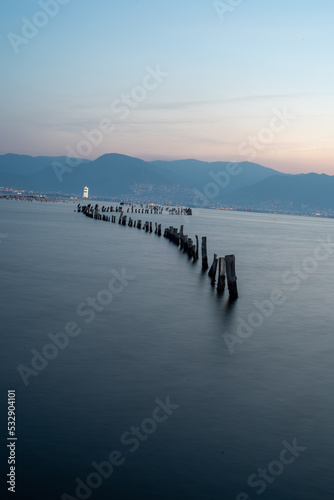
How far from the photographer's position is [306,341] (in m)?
16.2

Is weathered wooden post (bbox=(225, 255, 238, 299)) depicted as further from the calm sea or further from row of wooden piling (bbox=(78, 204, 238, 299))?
the calm sea

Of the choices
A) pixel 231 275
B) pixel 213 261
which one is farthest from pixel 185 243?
pixel 231 275

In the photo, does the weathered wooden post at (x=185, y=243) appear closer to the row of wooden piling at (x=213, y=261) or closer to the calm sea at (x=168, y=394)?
the row of wooden piling at (x=213, y=261)

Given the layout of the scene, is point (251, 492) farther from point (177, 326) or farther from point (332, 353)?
point (177, 326)

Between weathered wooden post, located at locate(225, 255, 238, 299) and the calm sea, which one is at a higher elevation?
weathered wooden post, located at locate(225, 255, 238, 299)

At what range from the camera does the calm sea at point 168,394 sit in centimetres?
748

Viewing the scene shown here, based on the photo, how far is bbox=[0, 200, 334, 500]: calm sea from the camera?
748 cm

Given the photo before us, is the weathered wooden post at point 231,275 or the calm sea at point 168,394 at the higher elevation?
the weathered wooden post at point 231,275

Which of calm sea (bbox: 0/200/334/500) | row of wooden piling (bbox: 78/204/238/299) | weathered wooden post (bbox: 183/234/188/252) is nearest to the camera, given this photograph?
calm sea (bbox: 0/200/334/500)

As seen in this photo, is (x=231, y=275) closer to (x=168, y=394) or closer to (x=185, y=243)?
(x=168, y=394)

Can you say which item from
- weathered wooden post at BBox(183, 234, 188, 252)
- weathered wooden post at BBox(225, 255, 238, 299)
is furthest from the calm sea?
weathered wooden post at BBox(183, 234, 188, 252)

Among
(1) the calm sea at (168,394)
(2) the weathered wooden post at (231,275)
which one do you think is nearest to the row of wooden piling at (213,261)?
(2) the weathered wooden post at (231,275)

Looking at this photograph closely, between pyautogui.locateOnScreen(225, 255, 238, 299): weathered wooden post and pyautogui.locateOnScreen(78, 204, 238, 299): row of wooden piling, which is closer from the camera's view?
pyautogui.locateOnScreen(225, 255, 238, 299): weathered wooden post

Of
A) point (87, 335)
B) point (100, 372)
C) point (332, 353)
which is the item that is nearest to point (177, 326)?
point (87, 335)
